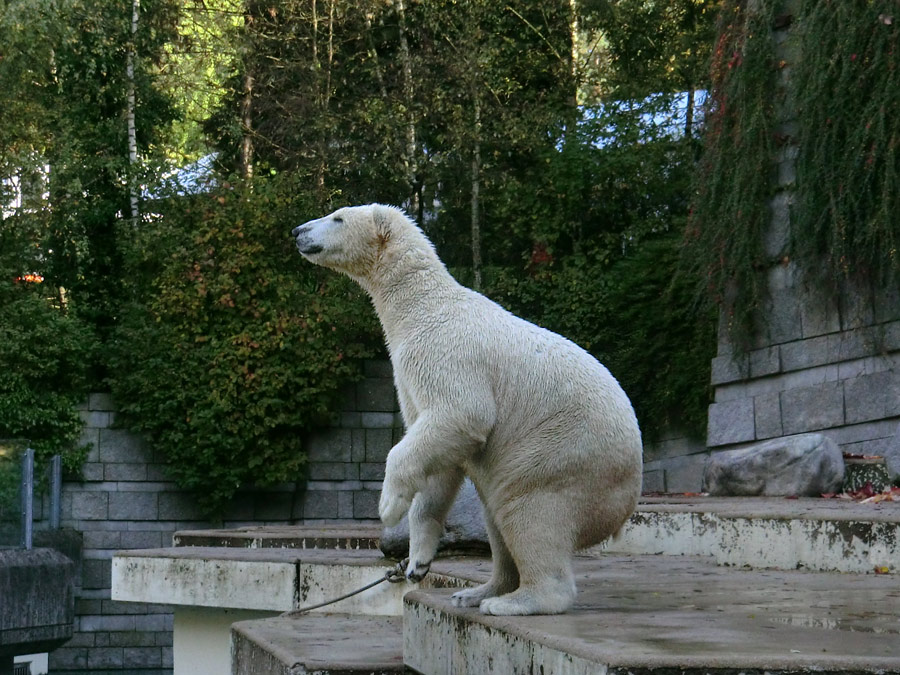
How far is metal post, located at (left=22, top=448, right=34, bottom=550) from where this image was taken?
33.4ft

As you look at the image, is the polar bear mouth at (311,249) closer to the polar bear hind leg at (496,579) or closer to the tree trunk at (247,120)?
the polar bear hind leg at (496,579)

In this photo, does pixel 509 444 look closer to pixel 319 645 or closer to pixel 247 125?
pixel 319 645

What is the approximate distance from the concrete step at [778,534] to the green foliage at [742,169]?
305 centimetres

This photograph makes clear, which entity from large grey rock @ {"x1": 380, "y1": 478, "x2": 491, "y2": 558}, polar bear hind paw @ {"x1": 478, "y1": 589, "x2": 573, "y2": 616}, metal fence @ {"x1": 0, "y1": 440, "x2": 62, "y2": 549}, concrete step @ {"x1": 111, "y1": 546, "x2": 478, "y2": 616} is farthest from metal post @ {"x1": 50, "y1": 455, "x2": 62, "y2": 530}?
polar bear hind paw @ {"x1": 478, "y1": 589, "x2": 573, "y2": 616}

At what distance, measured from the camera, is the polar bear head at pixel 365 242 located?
3.69m

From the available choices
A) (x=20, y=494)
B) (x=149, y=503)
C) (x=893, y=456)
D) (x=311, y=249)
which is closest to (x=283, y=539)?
(x=20, y=494)

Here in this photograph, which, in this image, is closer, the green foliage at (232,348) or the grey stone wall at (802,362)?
the grey stone wall at (802,362)

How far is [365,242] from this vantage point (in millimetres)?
3691

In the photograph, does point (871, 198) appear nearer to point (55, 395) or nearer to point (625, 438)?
point (625, 438)

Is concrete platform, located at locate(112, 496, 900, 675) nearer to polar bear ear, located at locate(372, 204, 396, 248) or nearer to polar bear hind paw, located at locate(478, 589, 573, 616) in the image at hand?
polar bear hind paw, located at locate(478, 589, 573, 616)

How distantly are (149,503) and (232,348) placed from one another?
1.80 meters

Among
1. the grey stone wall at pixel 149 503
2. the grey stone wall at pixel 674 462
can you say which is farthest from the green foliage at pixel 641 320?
the grey stone wall at pixel 149 503

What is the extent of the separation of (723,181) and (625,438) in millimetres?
6385

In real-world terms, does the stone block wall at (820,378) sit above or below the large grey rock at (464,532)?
above
